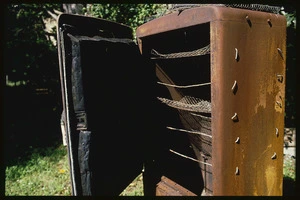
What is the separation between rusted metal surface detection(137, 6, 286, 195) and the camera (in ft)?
5.49

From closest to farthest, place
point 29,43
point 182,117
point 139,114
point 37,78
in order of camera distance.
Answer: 1. point 139,114
2. point 182,117
3. point 29,43
4. point 37,78

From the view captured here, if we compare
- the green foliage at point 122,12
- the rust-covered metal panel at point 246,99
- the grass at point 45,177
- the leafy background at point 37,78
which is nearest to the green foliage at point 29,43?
the leafy background at point 37,78

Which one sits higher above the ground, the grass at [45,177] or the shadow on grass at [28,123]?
the shadow on grass at [28,123]

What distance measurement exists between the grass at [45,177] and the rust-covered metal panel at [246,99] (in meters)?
2.52

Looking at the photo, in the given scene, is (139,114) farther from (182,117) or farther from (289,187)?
(289,187)

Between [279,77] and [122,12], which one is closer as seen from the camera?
[279,77]

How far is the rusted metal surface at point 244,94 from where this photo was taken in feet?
5.49

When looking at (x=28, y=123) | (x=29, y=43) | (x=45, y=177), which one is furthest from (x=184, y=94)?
(x=28, y=123)

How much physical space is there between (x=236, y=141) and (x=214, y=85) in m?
0.44

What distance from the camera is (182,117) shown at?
2.81m

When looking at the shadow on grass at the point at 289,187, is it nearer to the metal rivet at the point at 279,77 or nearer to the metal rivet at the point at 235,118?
the metal rivet at the point at 279,77

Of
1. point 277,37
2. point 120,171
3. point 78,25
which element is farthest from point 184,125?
point 78,25

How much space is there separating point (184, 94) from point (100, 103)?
1112mm

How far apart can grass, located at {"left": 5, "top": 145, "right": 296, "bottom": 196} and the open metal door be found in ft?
6.52
